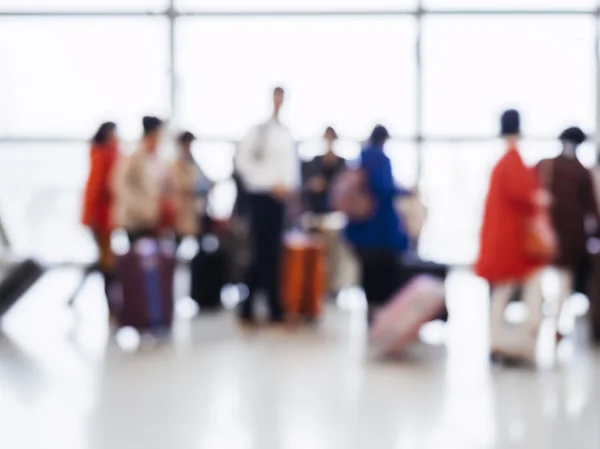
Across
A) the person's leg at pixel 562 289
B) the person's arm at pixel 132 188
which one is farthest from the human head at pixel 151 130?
the person's leg at pixel 562 289

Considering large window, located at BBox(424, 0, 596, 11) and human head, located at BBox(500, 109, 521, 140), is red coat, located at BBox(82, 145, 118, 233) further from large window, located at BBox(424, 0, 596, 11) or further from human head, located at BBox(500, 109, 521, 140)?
large window, located at BBox(424, 0, 596, 11)

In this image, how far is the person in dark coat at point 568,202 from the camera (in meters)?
6.79

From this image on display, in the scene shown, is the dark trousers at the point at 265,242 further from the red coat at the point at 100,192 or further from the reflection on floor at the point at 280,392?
the red coat at the point at 100,192

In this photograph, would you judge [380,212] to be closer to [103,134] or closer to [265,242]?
[265,242]

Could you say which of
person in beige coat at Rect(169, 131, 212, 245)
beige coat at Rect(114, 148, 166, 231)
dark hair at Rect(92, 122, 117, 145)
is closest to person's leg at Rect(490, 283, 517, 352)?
beige coat at Rect(114, 148, 166, 231)

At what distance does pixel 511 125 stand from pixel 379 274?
1.65m

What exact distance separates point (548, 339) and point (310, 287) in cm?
169

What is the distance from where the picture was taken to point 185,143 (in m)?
8.43

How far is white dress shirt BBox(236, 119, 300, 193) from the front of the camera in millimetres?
7133

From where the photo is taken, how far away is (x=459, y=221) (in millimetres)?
11977

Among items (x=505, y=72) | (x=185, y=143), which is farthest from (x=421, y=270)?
(x=505, y=72)

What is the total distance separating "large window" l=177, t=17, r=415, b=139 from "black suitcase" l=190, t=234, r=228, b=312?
315 cm

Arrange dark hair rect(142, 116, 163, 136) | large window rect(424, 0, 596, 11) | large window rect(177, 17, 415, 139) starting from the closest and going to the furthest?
dark hair rect(142, 116, 163, 136) < large window rect(424, 0, 596, 11) < large window rect(177, 17, 415, 139)

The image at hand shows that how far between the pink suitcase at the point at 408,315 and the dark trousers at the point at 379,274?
0.69 m
